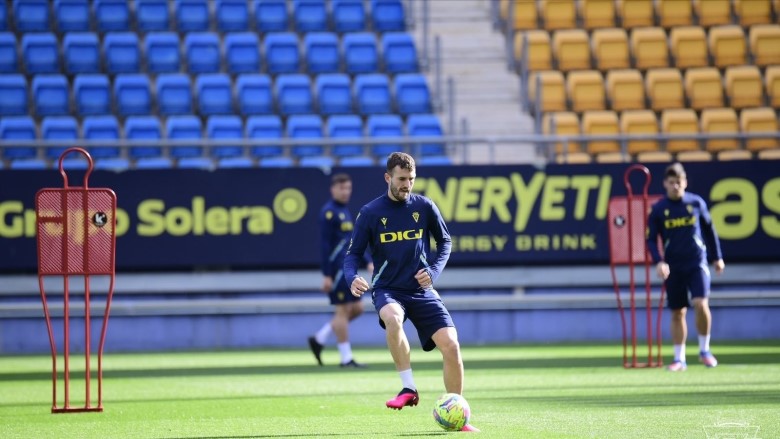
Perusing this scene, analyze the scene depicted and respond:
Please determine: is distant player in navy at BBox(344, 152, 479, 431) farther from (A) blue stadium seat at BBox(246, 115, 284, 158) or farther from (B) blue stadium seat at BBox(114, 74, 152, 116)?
(B) blue stadium seat at BBox(114, 74, 152, 116)

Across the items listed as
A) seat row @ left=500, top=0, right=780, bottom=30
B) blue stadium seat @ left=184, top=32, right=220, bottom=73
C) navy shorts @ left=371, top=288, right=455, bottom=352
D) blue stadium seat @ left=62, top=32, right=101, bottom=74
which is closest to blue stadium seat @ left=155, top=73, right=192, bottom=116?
blue stadium seat @ left=184, top=32, right=220, bottom=73

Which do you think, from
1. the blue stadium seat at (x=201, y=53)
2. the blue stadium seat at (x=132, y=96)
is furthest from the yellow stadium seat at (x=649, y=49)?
the blue stadium seat at (x=132, y=96)

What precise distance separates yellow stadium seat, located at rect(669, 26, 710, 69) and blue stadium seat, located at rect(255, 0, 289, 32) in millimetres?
7198

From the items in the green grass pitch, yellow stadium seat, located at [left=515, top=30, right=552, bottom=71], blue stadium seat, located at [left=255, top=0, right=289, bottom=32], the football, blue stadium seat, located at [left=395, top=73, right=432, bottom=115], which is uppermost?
blue stadium seat, located at [left=255, top=0, right=289, bottom=32]

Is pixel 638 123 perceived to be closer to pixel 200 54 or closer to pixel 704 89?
pixel 704 89

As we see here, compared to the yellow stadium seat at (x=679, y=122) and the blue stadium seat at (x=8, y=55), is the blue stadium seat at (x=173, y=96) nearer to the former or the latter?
the blue stadium seat at (x=8, y=55)

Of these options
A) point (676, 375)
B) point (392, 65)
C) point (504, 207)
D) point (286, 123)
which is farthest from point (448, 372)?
point (392, 65)

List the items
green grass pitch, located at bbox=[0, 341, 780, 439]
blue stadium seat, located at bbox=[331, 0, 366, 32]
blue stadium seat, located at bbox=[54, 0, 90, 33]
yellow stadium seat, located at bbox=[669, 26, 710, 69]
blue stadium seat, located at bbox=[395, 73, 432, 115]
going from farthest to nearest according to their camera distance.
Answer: blue stadium seat, located at bbox=[331, 0, 366, 32]
yellow stadium seat, located at bbox=[669, 26, 710, 69]
blue stadium seat, located at bbox=[54, 0, 90, 33]
blue stadium seat, located at bbox=[395, 73, 432, 115]
green grass pitch, located at bbox=[0, 341, 780, 439]

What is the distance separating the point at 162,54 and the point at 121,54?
0.71 metres

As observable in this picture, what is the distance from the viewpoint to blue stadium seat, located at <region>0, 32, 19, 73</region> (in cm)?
2312

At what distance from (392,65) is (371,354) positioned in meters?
7.02

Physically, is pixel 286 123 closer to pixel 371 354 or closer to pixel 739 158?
pixel 371 354

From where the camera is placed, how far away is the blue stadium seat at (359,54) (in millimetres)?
23750

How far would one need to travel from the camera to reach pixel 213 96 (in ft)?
73.9
